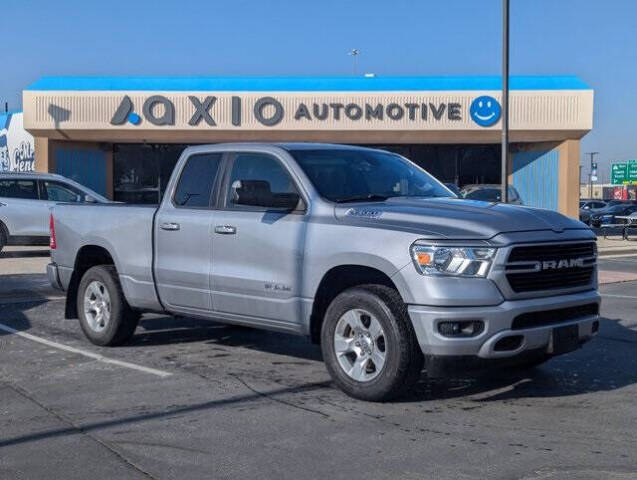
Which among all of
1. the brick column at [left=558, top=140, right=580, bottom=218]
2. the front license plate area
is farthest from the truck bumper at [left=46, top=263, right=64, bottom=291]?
the brick column at [left=558, top=140, right=580, bottom=218]

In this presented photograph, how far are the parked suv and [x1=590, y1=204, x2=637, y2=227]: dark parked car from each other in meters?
21.8

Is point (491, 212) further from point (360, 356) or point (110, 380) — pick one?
point (110, 380)

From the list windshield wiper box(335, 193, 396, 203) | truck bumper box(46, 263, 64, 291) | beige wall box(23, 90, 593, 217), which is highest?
beige wall box(23, 90, 593, 217)

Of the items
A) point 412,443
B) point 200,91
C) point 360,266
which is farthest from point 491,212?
point 200,91

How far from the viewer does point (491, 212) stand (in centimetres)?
644

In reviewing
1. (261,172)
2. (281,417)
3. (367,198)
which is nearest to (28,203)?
→ (261,172)

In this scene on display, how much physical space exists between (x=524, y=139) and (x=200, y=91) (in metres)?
9.98

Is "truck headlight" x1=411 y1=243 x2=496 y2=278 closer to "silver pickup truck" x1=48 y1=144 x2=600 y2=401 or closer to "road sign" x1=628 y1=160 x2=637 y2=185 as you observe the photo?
"silver pickup truck" x1=48 y1=144 x2=600 y2=401

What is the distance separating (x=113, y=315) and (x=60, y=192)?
11.4 meters

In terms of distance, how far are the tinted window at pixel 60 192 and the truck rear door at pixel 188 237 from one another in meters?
11.7

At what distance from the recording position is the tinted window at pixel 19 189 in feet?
62.1

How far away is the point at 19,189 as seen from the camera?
62.2 feet

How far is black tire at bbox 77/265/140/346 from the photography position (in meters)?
8.61

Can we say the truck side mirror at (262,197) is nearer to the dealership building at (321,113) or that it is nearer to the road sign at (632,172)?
the dealership building at (321,113)
